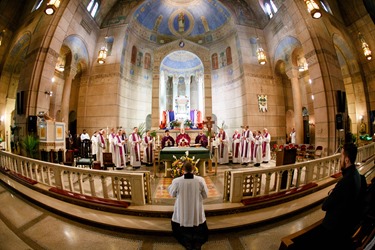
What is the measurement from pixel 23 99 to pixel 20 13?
9342 mm

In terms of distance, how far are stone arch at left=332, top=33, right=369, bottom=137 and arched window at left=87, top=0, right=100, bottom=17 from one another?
19.0 meters

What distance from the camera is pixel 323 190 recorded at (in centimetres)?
429

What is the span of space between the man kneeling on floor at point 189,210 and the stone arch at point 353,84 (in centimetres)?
1591

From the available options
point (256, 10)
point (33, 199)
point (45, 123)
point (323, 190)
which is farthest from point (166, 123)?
point (256, 10)

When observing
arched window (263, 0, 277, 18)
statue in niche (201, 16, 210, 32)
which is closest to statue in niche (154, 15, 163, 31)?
statue in niche (201, 16, 210, 32)

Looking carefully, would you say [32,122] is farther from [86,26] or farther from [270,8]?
[270,8]

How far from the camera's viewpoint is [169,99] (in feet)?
62.4

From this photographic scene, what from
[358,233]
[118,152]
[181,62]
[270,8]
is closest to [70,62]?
[118,152]

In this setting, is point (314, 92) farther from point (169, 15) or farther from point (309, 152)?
Result: point (169, 15)

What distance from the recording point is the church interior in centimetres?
322

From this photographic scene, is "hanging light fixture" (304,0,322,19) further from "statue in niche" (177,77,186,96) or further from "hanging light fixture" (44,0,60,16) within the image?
"statue in niche" (177,77,186,96)

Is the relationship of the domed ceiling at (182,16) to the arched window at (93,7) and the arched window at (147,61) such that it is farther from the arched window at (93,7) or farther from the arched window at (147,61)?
the arched window at (93,7)

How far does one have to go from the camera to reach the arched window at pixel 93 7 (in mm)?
12238

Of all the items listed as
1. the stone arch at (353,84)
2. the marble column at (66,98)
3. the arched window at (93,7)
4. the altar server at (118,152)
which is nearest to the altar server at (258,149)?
the altar server at (118,152)
